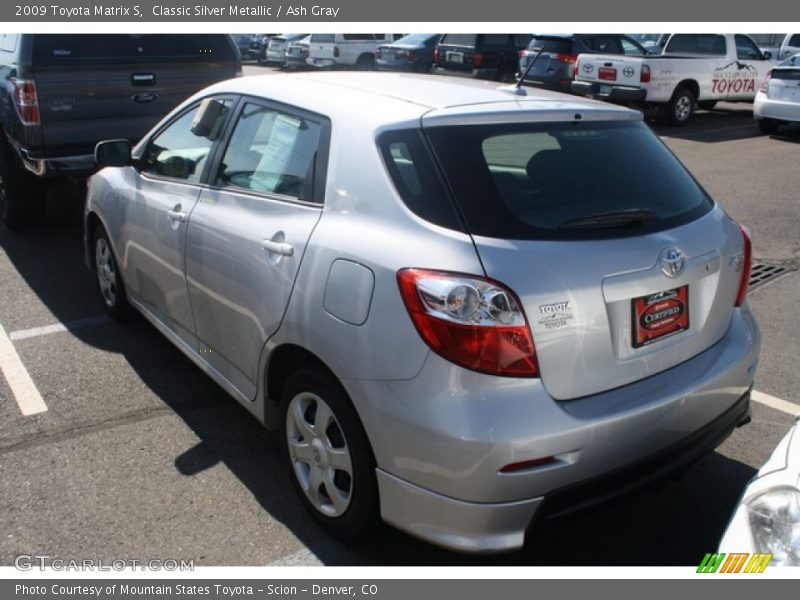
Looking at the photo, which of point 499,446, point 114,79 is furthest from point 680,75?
point 499,446

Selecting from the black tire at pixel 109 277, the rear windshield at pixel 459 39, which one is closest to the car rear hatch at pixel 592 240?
the black tire at pixel 109 277

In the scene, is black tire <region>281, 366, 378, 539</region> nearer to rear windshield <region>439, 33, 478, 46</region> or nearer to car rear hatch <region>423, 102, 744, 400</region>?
car rear hatch <region>423, 102, 744, 400</region>

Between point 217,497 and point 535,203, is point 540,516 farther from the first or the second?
point 217,497

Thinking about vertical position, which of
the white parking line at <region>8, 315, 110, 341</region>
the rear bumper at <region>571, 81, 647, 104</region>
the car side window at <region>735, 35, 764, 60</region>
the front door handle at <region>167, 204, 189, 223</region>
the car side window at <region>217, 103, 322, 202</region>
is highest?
the car side window at <region>735, 35, 764, 60</region>

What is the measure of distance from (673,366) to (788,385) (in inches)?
78.7

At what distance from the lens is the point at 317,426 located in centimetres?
299

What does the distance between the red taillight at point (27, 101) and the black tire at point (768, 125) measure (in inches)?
464

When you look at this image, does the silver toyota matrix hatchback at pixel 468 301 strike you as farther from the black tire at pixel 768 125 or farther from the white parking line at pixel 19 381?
the black tire at pixel 768 125

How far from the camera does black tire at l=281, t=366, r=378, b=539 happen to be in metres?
2.76

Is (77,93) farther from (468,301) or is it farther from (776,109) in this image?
(776,109)

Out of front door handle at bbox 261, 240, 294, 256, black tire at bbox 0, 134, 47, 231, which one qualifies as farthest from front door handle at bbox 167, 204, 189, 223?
black tire at bbox 0, 134, 47, 231

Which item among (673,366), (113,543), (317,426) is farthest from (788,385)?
(113,543)

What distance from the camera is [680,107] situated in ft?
47.8

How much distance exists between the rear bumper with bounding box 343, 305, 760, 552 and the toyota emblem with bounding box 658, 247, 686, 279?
1.18 ft
